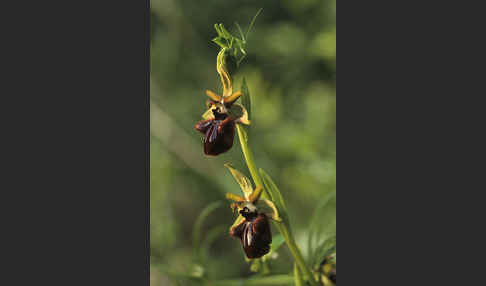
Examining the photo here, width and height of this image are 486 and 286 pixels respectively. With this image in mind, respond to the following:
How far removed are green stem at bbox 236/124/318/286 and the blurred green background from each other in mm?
714

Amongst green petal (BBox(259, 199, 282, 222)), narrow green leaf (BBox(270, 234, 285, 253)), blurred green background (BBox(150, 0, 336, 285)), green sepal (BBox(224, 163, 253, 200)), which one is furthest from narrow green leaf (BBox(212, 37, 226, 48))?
blurred green background (BBox(150, 0, 336, 285))

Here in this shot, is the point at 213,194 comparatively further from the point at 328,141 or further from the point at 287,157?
the point at 328,141

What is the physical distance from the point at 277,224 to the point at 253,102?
1340 millimetres

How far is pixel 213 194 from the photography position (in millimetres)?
2479

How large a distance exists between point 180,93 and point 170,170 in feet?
1.42

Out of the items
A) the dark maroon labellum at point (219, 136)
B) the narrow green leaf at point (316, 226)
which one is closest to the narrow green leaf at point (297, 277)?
the narrow green leaf at point (316, 226)

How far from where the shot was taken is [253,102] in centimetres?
278

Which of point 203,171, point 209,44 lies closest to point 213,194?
point 203,171

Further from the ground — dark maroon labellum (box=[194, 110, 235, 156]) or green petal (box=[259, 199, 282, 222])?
dark maroon labellum (box=[194, 110, 235, 156])

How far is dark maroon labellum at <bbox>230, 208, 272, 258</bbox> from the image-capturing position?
1.40 m

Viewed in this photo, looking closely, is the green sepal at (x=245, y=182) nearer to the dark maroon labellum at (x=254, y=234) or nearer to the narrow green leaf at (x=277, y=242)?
the dark maroon labellum at (x=254, y=234)

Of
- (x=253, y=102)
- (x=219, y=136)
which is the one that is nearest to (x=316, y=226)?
(x=219, y=136)

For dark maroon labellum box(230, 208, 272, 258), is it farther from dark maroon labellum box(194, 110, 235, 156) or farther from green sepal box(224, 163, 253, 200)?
dark maroon labellum box(194, 110, 235, 156)

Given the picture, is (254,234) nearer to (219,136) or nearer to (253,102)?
(219,136)
